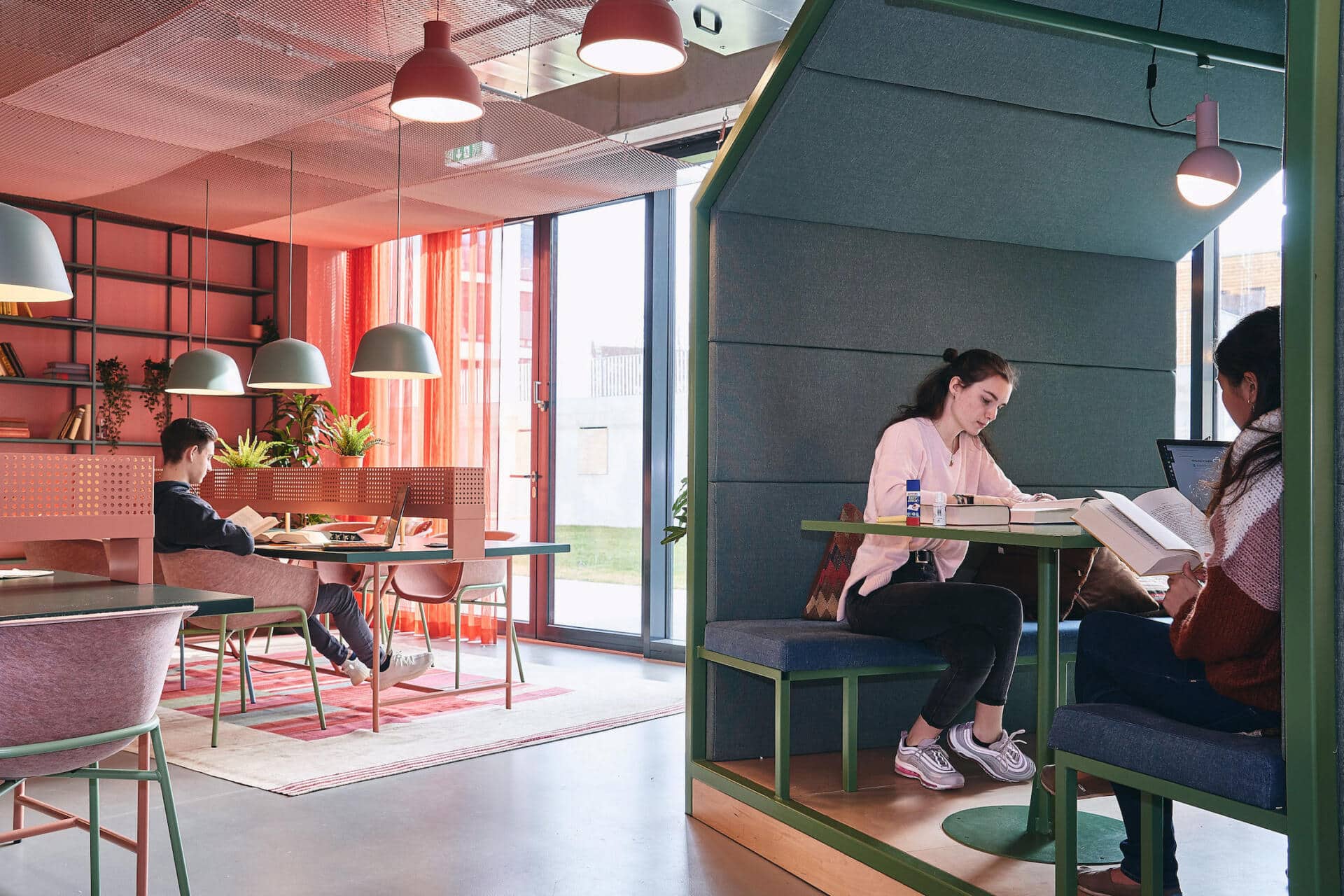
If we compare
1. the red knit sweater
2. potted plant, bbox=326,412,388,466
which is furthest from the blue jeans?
the red knit sweater

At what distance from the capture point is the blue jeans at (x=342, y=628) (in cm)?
498

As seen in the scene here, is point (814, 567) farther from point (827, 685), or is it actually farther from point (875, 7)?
point (875, 7)

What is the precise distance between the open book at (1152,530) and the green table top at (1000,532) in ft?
0.15

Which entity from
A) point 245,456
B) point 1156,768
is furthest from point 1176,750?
point 245,456

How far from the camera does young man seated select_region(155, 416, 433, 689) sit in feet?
14.7

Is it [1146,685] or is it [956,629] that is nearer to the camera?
[1146,685]

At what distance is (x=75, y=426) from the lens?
7051mm

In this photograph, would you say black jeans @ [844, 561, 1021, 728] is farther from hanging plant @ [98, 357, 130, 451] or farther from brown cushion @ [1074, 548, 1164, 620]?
hanging plant @ [98, 357, 130, 451]

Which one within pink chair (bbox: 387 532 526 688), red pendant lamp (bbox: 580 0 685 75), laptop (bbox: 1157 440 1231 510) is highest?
red pendant lamp (bbox: 580 0 685 75)

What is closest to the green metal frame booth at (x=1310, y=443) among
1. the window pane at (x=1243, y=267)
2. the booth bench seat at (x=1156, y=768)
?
the booth bench seat at (x=1156, y=768)

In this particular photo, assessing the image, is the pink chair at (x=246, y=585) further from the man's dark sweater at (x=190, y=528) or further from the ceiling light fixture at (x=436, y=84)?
the ceiling light fixture at (x=436, y=84)

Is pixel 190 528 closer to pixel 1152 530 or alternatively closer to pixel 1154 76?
pixel 1152 530

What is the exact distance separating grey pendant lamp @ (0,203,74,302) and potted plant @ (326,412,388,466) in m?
4.53

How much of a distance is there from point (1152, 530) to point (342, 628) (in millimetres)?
3885
